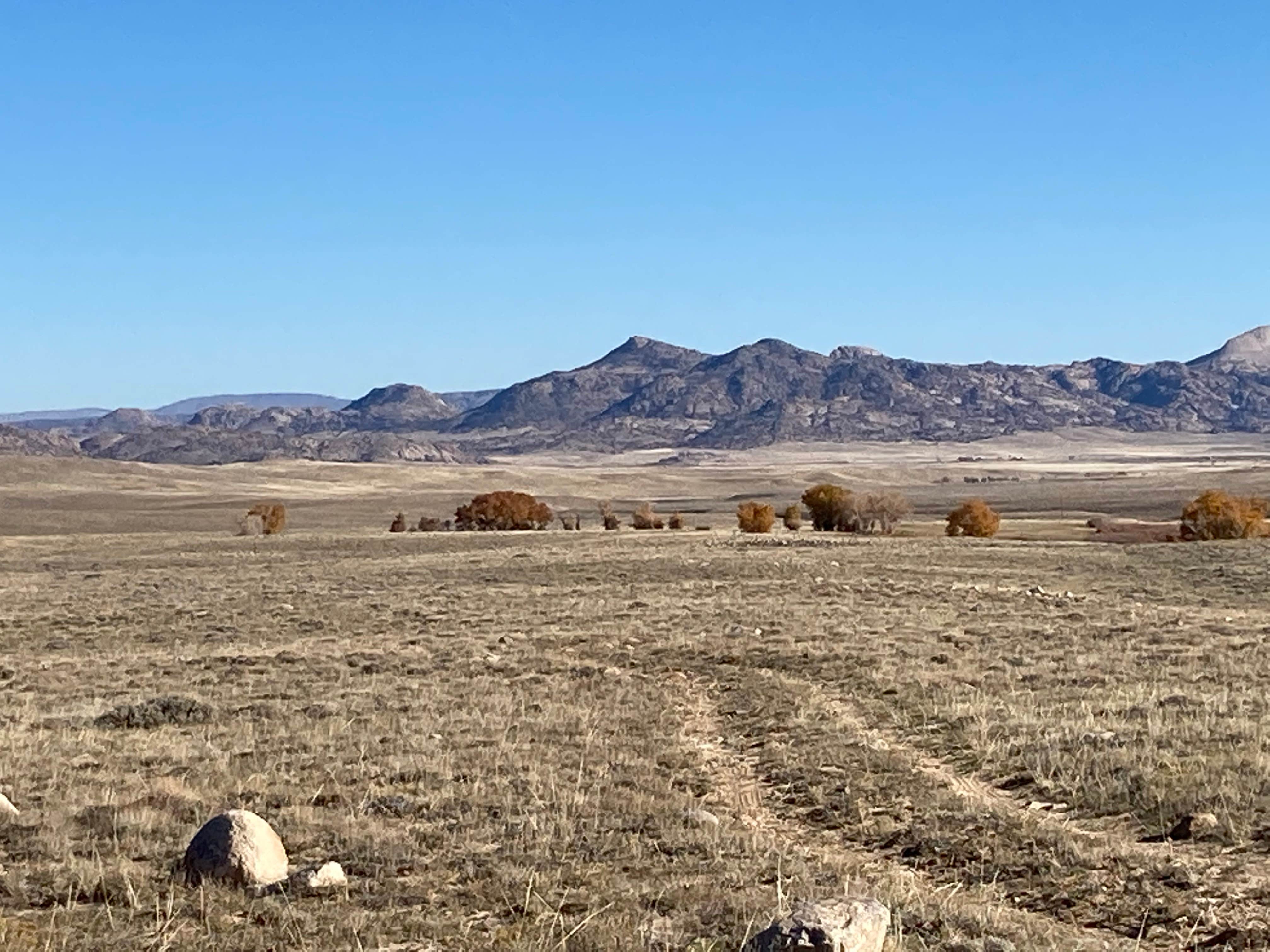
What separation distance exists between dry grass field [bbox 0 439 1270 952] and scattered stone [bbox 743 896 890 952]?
1.60 ft

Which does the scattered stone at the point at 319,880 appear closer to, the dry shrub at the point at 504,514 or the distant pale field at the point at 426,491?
the distant pale field at the point at 426,491

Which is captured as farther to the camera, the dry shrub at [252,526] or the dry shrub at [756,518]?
the dry shrub at [756,518]

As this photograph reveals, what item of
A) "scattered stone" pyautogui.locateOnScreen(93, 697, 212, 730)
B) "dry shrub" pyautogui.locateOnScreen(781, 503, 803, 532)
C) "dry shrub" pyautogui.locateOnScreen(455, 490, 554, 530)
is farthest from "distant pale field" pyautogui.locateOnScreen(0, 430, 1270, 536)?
"scattered stone" pyautogui.locateOnScreen(93, 697, 212, 730)

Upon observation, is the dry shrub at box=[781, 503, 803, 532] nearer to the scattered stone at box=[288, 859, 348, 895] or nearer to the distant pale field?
the distant pale field

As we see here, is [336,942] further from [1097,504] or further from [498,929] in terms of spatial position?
[1097,504]

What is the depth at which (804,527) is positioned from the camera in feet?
299

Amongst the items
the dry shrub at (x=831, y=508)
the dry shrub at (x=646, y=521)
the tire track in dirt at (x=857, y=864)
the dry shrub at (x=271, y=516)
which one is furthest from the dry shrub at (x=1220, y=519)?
the tire track in dirt at (x=857, y=864)

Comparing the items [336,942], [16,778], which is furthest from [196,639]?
[336,942]

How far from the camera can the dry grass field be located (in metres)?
7.62

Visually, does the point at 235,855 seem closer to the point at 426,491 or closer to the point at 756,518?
the point at 756,518

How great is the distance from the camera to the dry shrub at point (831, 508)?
258ft

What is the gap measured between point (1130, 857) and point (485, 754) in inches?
236

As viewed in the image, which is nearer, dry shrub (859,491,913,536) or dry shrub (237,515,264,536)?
dry shrub (237,515,264,536)

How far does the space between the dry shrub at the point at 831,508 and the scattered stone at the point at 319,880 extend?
71003mm
